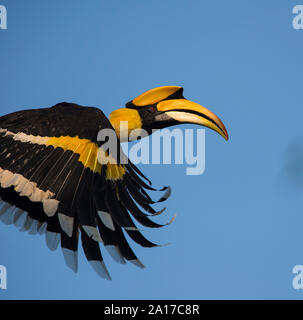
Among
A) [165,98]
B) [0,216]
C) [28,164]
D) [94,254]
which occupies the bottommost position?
[94,254]

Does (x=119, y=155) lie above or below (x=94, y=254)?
above

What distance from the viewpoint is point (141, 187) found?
302cm

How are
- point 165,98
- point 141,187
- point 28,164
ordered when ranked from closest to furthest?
point 28,164
point 141,187
point 165,98

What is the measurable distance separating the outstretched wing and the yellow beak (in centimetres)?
50

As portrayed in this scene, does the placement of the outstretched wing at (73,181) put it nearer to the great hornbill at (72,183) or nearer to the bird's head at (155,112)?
the great hornbill at (72,183)

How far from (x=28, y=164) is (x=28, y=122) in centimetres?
35

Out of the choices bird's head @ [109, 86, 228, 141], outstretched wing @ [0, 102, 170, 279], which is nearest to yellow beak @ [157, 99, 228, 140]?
bird's head @ [109, 86, 228, 141]

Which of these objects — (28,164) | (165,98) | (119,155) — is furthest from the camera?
(165,98)

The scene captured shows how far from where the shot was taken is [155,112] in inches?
130

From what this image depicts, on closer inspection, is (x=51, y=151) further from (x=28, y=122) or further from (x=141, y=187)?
(x=141, y=187)

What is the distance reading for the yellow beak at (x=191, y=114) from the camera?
3113 millimetres

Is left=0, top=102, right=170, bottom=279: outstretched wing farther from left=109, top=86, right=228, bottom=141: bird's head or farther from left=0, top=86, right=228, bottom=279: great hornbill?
left=109, top=86, right=228, bottom=141: bird's head

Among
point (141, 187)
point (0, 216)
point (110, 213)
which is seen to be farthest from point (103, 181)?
point (0, 216)

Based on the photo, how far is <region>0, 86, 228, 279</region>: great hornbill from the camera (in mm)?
2537
